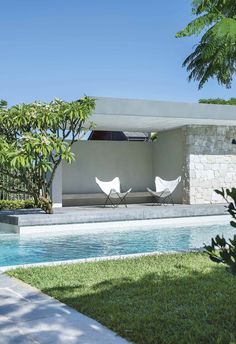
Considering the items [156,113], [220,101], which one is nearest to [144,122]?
[156,113]

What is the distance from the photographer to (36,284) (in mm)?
5043

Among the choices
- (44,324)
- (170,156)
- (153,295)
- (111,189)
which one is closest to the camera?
(44,324)

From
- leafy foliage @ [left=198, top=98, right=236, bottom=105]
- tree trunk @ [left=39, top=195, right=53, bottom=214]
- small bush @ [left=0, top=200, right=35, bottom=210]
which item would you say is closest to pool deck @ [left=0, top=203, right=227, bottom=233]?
tree trunk @ [left=39, top=195, right=53, bottom=214]

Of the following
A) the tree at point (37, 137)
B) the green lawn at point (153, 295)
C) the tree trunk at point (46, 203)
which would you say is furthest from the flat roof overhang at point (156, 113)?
the green lawn at point (153, 295)

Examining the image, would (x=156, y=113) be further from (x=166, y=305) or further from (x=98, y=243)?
(x=166, y=305)

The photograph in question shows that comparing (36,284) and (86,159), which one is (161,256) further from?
(86,159)

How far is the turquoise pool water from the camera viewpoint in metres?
8.25

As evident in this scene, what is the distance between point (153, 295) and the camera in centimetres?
451

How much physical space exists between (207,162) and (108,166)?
13.0 feet

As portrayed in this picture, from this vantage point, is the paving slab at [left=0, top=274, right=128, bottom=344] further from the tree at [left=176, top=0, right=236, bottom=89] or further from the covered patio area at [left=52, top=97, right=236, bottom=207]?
the covered patio area at [left=52, top=97, right=236, bottom=207]

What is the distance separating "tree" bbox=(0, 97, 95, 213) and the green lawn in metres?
5.00

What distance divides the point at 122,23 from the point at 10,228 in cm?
664

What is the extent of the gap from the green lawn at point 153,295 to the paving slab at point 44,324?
5.0 inches

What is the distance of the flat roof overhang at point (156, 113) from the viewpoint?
519 inches
